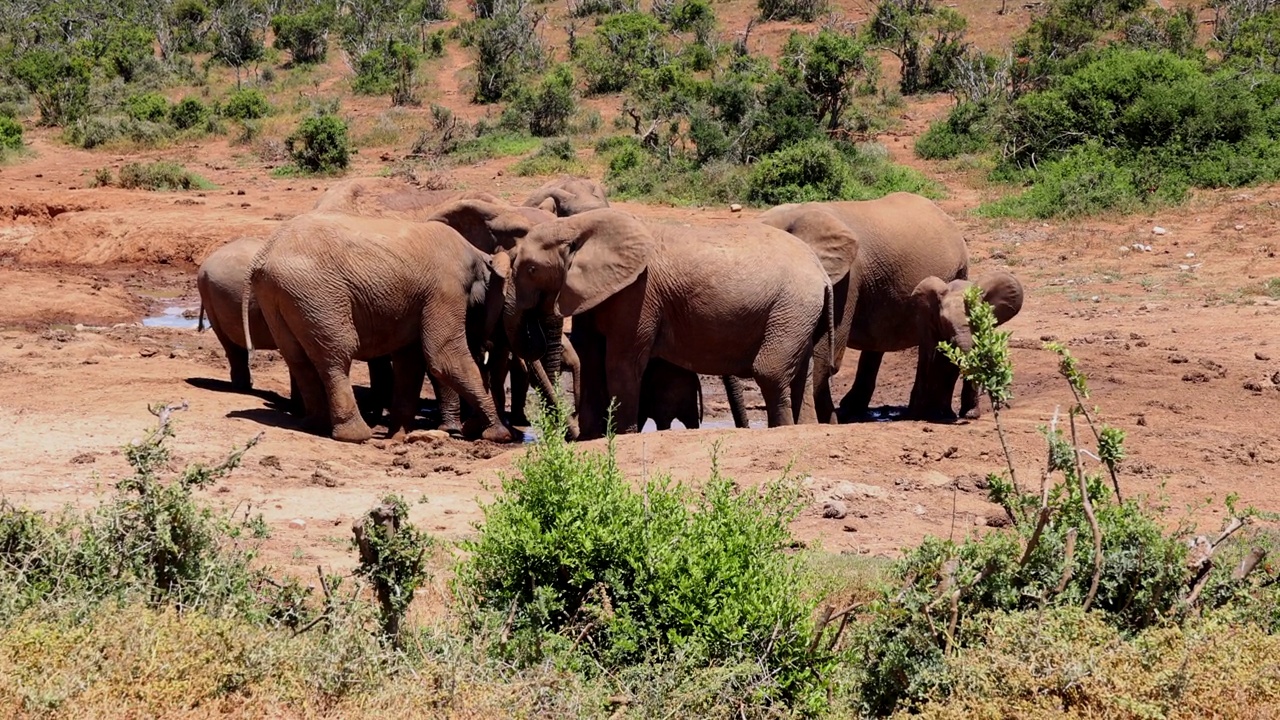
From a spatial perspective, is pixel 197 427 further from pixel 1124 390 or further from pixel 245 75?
pixel 245 75

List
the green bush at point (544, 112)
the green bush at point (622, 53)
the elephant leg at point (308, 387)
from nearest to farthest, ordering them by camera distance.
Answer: the elephant leg at point (308, 387) < the green bush at point (544, 112) < the green bush at point (622, 53)

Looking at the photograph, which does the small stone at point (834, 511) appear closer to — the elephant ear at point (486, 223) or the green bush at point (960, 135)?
the elephant ear at point (486, 223)

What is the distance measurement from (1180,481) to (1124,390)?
2549 mm

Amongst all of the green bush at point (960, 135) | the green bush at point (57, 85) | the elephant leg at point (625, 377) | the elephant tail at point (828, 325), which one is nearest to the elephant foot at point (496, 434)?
the elephant leg at point (625, 377)

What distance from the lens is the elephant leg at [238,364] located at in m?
12.1

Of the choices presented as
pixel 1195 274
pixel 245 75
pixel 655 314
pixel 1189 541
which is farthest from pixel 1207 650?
pixel 245 75

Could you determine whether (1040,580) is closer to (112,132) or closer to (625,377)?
(625,377)

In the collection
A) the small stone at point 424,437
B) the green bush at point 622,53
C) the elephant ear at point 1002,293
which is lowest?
the green bush at point 622,53

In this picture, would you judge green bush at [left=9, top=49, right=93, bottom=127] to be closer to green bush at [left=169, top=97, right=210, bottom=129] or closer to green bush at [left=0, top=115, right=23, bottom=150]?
green bush at [left=169, top=97, right=210, bottom=129]

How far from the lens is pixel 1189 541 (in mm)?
5828

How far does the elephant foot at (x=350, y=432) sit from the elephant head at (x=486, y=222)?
75.3 inches

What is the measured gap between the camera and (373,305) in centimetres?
1041

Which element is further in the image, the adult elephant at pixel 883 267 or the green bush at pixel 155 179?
the green bush at pixel 155 179

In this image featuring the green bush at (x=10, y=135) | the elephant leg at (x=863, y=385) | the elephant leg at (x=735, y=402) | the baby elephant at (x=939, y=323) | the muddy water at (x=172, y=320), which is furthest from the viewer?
the green bush at (x=10, y=135)
